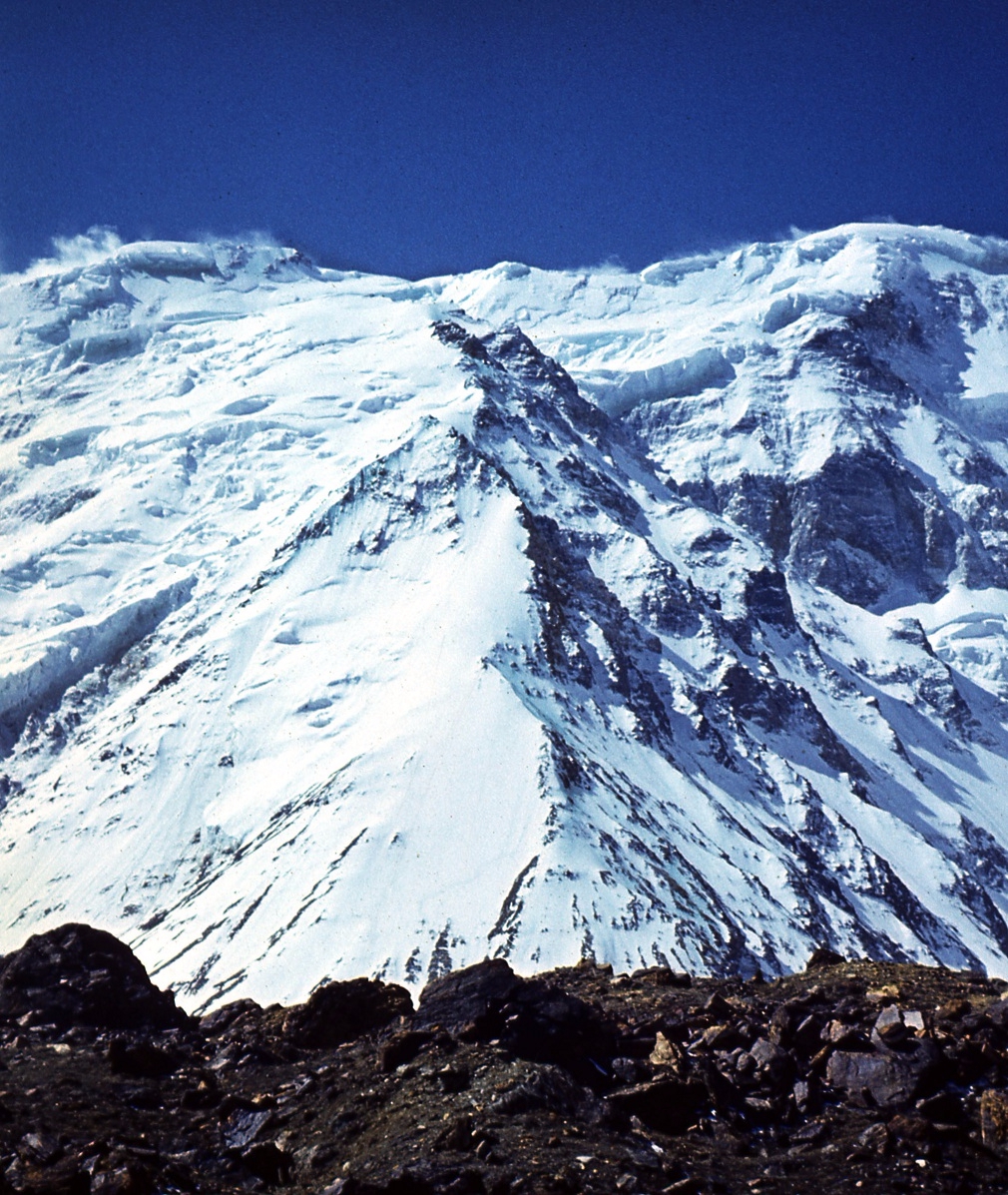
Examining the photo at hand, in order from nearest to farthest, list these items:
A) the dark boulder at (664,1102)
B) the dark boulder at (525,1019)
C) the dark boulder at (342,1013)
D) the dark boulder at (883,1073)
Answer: the dark boulder at (883,1073), the dark boulder at (664,1102), the dark boulder at (525,1019), the dark boulder at (342,1013)

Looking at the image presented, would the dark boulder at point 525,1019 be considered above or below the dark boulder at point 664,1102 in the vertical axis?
above

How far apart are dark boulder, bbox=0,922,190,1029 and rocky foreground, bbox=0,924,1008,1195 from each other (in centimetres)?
176

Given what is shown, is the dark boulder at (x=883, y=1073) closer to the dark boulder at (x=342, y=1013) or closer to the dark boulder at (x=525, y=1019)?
the dark boulder at (x=525, y=1019)

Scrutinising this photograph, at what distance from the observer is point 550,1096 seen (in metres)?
22.2

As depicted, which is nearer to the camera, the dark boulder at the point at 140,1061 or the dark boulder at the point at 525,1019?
the dark boulder at the point at 525,1019

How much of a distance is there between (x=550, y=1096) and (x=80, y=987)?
52.4ft

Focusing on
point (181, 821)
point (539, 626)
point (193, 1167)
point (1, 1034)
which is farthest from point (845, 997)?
point (539, 626)

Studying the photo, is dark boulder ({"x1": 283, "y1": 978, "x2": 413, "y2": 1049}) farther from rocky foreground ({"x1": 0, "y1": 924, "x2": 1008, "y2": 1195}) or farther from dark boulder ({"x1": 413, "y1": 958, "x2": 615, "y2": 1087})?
dark boulder ({"x1": 413, "y1": 958, "x2": 615, "y2": 1087})

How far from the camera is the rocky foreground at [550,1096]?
19734 mm

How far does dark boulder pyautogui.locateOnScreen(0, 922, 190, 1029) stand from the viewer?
105ft

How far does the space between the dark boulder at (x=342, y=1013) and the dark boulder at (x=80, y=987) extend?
359 centimetres

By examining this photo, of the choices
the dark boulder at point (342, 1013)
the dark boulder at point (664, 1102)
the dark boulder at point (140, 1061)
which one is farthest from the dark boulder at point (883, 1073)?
the dark boulder at point (140, 1061)

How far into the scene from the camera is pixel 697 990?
30.5 metres

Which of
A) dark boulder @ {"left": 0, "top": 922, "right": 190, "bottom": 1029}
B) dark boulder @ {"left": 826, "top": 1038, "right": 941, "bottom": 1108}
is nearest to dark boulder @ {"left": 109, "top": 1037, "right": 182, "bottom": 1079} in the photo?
dark boulder @ {"left": 0, "top": 922, "right": 190, "bottom": 1029}
